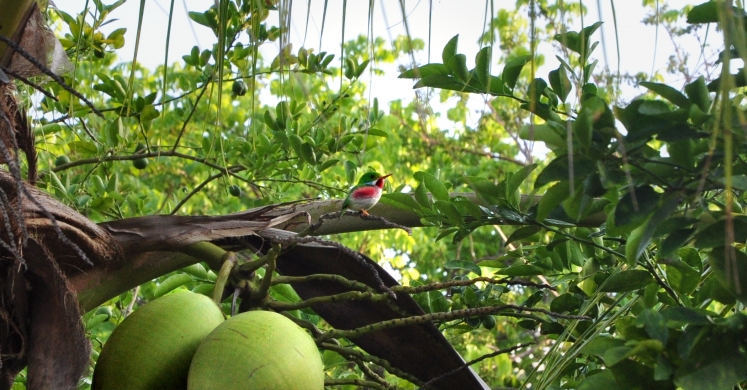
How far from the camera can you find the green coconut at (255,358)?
88 cm

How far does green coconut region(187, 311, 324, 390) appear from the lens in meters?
0.88

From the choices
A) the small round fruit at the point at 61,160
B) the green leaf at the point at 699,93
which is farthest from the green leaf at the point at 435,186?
the small round fruit at the point at 61,160

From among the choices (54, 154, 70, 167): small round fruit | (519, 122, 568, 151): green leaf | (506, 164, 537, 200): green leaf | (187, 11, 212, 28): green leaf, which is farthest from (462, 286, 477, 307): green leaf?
(54, 154, 70, 167): small round fruit

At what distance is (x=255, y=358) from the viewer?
0.90m

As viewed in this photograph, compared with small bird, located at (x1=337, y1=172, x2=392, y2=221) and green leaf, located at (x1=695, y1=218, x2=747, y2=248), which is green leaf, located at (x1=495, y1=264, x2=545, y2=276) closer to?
small bird, located at (x1=337, y1=172, x2=392, y2=221)

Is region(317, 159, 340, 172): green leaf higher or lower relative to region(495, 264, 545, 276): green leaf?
higher

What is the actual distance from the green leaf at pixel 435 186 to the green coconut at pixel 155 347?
47 centimetres

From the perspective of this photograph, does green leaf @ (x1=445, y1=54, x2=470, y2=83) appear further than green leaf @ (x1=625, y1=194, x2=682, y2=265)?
Yes

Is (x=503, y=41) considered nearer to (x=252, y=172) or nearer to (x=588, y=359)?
(x=252, y=172)

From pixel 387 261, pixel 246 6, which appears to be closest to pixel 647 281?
pixel 246 6

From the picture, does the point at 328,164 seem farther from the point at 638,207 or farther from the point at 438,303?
the point at 638,207

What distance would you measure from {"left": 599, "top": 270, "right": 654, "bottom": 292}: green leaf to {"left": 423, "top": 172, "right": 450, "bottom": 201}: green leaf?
308 millimetres

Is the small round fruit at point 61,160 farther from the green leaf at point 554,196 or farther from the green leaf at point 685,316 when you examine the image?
the green leaf at point 685,316

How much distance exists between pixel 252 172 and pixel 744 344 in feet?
5.94
